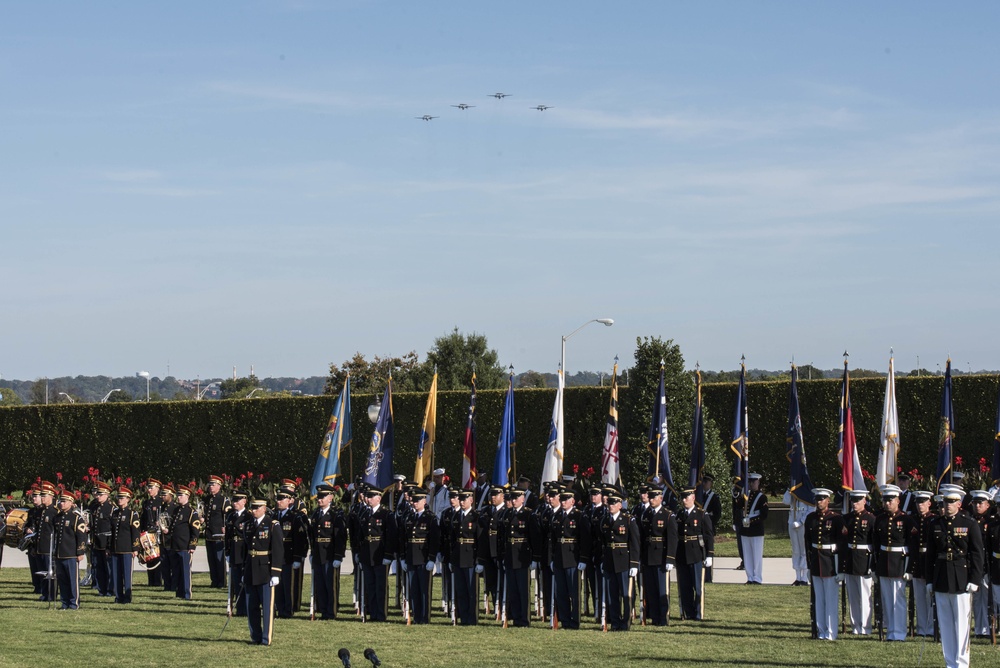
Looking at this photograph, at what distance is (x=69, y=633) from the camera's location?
16500mm

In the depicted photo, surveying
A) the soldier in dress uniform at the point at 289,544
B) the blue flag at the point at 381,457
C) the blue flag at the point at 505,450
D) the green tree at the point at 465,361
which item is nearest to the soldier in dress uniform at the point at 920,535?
the soldier in dress uniform at the point at 289,544

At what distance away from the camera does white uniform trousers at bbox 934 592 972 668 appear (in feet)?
42.1

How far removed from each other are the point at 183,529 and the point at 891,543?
1075 centimetres

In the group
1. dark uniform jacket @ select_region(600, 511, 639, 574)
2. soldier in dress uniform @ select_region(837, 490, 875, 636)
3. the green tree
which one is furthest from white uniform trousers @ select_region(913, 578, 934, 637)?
the green tree

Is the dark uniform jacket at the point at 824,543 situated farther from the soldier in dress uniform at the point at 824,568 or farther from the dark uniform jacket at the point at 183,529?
the dark uniform jacket at the point at 183,529

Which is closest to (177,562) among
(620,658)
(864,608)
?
(620,658)

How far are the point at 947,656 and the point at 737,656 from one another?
2259 millimetres

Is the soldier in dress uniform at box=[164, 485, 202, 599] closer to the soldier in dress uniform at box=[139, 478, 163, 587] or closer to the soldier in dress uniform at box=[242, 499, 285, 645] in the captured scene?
the soldier in dress uniform at box=[139, 478, 163, 587]

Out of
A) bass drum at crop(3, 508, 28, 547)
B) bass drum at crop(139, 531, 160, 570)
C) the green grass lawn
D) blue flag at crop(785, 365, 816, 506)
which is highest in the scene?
blue flag at crop(785, 365, 816, 506)

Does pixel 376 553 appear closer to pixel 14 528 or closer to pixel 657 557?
pixel 657 557

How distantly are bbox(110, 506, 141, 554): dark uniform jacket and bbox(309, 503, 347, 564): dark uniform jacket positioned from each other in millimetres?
3505

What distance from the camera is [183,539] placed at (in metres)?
20.1

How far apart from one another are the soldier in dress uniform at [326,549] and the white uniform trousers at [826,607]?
628cm

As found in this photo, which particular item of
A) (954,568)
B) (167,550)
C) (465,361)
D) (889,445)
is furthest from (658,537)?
(465,361)
